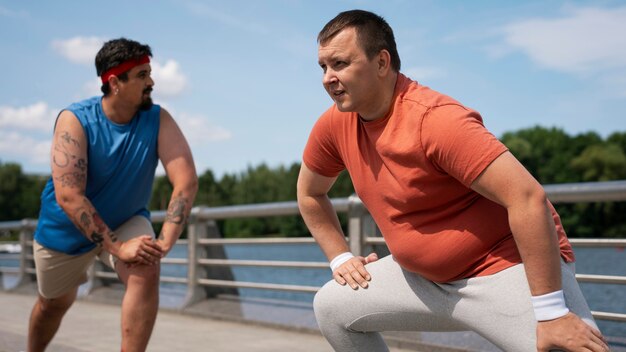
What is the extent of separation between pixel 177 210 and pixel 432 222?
1739 millimetres

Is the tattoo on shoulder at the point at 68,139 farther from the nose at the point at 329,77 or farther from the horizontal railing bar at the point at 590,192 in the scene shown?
the horizontal railing bar at the point at 590,192

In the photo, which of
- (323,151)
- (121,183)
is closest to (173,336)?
(121,183)

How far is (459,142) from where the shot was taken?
94.5 inches

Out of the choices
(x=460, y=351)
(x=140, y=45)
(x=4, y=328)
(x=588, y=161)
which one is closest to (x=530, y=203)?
(x=140, y=45)

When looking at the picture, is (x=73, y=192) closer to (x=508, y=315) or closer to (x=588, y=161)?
(x=508, y=315)

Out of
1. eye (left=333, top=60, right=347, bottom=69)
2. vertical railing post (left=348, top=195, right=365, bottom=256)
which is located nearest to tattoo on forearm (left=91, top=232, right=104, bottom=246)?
eye (left=333, top=60, right=347, bottom=69)

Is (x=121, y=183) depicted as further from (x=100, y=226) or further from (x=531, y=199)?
(x=531, y=199)

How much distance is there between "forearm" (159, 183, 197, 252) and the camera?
3.96m

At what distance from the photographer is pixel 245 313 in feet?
24.0

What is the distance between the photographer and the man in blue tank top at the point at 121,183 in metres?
3.88

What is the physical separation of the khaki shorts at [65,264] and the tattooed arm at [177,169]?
222mm

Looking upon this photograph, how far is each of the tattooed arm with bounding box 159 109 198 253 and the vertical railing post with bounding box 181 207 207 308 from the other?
426 centimetres

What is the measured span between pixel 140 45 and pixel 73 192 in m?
0.79

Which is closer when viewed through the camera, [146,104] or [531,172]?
[146,104]
